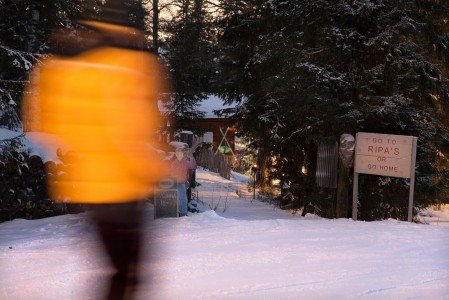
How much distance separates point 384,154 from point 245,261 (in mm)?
4537

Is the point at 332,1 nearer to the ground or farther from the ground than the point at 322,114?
farther from the ground

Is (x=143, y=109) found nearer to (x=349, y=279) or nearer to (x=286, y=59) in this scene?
(x=349, y=279)

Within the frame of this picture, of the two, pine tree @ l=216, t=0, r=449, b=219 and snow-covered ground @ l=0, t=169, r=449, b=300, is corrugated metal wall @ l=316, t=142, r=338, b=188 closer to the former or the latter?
pine tree @ l=216, t=0, r=449, b=219

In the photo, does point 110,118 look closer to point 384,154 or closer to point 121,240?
point 121,240

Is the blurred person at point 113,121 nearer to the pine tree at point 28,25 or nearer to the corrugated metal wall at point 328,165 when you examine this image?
the corrugated metal wall at point 328,165

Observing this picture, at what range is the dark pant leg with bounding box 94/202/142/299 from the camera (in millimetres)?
4312

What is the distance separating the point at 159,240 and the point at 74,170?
323 cm

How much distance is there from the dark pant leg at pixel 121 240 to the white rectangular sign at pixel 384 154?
524 cm

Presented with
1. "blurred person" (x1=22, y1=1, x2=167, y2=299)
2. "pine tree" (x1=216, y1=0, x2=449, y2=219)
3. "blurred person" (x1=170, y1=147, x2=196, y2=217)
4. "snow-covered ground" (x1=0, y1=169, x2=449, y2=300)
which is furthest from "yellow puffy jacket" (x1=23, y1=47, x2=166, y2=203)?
"pine tree" (x1=216, y1=0, x2=449, y2=219)

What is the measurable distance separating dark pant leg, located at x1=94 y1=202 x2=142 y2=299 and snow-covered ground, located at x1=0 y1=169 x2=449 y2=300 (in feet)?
0.41

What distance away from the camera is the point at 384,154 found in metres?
8.88

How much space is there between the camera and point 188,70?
20266 mm

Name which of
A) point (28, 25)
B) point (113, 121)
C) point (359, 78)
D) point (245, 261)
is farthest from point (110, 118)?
point (28, 25)

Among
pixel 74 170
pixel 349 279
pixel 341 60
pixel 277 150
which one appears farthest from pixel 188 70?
pixel 349 279
